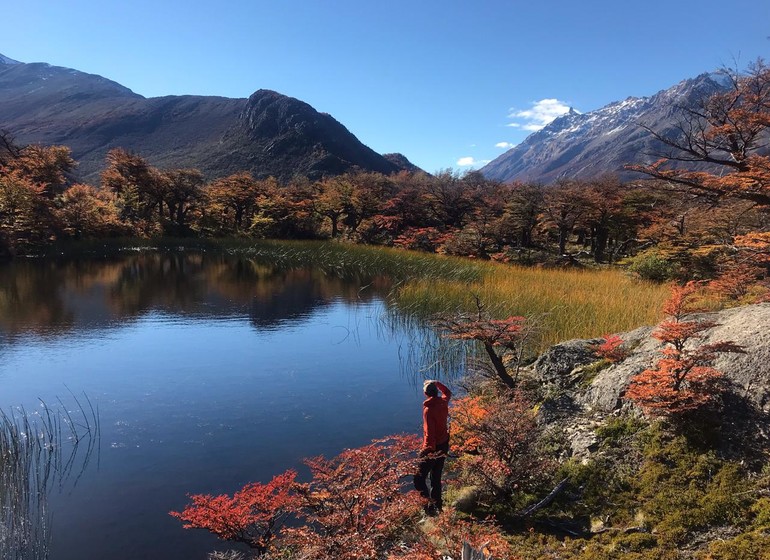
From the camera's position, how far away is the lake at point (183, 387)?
5941mm

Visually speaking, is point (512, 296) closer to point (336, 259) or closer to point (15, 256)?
point (336, 259)

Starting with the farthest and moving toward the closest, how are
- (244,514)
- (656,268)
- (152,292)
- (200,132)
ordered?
(200,132) → (152,292) → (656,268) → (244,514)

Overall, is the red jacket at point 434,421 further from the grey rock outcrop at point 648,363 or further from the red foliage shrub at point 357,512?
the grey rock outcrop at point 648,363

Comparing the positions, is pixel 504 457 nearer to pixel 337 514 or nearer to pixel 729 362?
pixel 337 514

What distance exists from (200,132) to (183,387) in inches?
4434

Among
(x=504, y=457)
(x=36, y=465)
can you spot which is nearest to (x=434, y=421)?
(x=504, y=457)

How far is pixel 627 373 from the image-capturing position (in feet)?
21.0

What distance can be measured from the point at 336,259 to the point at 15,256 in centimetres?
1941

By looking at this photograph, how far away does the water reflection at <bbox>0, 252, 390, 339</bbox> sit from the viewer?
1580 centimetres

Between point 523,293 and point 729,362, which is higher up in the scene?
point 729,362

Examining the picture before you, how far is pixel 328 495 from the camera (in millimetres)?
4500

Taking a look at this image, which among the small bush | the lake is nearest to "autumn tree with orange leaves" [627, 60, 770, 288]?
the lake

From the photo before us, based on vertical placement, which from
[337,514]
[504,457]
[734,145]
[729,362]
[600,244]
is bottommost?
[504,457]

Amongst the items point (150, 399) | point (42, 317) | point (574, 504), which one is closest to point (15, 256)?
point (42, 317)
